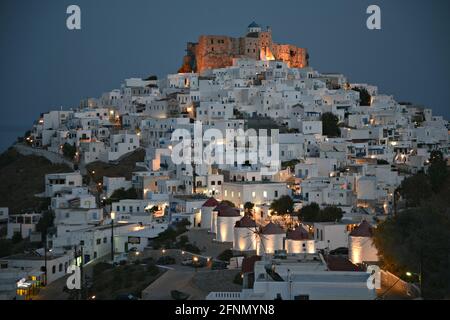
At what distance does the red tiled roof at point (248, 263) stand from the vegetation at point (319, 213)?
4.53 meters

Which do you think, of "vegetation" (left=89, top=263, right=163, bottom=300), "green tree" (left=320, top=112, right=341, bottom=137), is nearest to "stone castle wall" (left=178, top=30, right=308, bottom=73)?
"green tree" (left=320, top=112, right=341, bottom=137)

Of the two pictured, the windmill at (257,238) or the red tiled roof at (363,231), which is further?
the windmill at (257,238)

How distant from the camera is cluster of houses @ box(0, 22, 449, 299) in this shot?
19.2 metres

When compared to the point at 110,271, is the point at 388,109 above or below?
above

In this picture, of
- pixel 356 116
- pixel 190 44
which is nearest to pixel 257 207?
pixel 356 116

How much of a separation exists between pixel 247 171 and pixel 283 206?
10.1 feet

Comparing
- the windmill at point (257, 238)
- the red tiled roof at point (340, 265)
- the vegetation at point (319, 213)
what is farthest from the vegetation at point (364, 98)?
the red tiled roof at point (340, 265)

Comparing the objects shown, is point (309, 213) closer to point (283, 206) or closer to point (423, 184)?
point (283, 206)

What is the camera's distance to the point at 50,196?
91.5 feet

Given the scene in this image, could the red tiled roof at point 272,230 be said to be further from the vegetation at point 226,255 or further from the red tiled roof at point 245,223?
the vegetation at point 226,255

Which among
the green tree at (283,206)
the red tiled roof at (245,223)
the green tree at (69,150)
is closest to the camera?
the red tiled roof at (245,223)

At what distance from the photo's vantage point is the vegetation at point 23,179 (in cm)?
2866

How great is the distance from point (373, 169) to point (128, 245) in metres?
7.80

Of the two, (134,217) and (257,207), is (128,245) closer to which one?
(134,217)
